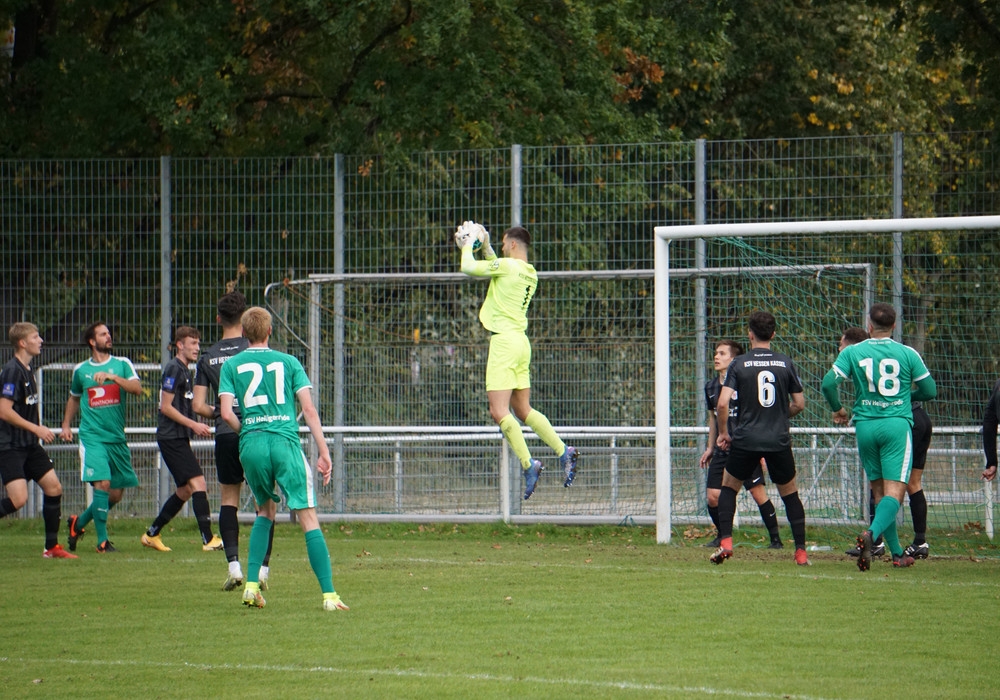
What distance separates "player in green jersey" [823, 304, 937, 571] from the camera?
33.0 feet

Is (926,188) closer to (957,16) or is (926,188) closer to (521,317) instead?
(957,16)

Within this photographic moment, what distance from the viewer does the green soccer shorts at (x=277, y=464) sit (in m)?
8.20

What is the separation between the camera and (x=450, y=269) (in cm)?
1525

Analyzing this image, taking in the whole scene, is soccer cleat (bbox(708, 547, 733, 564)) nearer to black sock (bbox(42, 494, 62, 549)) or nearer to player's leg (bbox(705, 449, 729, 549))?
player's leg (bbox(705, 449, 729, 549))

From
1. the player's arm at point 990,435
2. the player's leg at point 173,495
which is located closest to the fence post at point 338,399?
the player's leg at point 173,495

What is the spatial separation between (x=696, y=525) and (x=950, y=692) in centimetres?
770

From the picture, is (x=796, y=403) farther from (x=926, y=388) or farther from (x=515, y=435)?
(x=515, y=435)

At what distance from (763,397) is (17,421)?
6.77 m

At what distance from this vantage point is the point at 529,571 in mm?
10484

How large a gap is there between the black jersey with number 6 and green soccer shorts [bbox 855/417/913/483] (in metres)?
0.66

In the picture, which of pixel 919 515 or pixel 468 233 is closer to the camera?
pixel 468 233

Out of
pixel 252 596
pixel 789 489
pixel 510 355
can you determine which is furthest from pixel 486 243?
pixel 252 596

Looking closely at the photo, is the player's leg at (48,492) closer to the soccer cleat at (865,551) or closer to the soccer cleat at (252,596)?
the soccer cleat at (252,596)

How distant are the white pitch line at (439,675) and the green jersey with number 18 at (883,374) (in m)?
4.75
